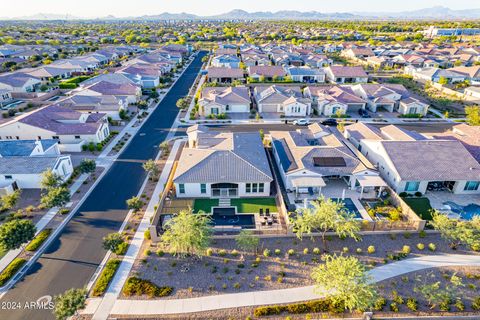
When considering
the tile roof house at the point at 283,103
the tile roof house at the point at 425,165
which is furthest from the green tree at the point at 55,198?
the tile roof house at the point at 283,103

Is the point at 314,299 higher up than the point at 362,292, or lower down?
lower down

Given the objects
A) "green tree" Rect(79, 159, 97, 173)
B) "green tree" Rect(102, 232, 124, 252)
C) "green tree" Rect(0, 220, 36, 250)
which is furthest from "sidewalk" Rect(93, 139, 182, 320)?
"green tree" Rect(79, 159, 97, 173)

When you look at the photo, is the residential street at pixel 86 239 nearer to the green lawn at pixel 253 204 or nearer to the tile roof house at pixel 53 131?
the tile roof house at pixel 53 131

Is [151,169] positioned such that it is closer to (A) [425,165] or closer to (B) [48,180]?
(B) [48,180]

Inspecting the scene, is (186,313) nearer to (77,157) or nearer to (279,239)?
(279,239)

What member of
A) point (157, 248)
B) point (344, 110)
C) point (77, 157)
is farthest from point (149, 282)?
point (344, 110)

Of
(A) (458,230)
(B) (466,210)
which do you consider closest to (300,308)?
(A) (458,230)
